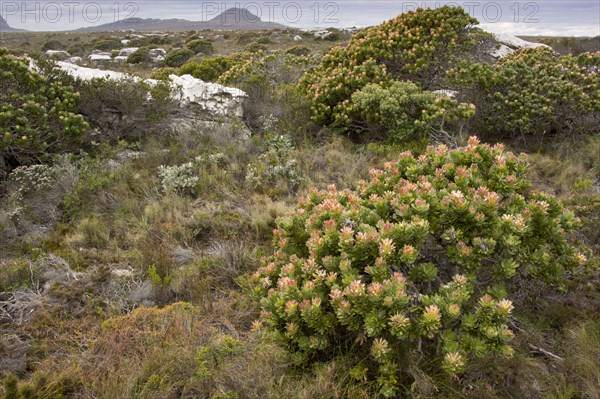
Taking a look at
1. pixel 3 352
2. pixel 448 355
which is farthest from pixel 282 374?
pixel 3 352

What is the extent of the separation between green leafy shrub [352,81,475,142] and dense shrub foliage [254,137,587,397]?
393 centimetres

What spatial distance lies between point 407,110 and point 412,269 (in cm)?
532

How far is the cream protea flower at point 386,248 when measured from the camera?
8.78 feet

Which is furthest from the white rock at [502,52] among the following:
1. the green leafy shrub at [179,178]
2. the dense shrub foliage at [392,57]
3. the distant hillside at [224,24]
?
the distant hillside at [224,24]

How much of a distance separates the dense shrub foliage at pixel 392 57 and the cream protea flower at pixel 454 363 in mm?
6232

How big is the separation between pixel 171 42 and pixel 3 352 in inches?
1368

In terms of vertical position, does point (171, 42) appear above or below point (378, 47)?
above

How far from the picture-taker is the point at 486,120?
834 cm

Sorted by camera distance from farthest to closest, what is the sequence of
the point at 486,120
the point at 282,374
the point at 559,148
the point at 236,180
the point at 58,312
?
1. the point at 486,120
2. the point at 559,148
3. the point at 236,180
4. the point at 58,312
5. the point at 282,374

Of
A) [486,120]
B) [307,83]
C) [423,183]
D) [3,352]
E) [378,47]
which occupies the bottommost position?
[3,352]

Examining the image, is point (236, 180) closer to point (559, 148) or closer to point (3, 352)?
point (3, 352)

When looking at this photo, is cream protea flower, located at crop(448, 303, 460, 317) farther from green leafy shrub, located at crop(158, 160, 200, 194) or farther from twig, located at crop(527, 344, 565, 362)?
green leafy shrub, located at crop(158, 160, 200, 194)

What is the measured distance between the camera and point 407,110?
7.63 m

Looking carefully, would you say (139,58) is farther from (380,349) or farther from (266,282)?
(380,349)
